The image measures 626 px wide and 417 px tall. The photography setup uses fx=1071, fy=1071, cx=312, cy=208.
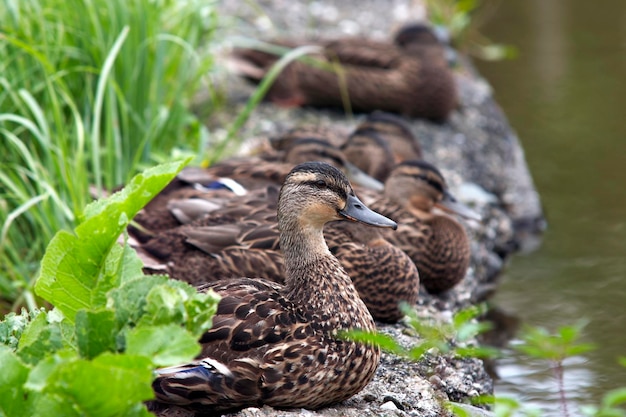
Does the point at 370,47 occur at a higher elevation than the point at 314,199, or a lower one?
higher

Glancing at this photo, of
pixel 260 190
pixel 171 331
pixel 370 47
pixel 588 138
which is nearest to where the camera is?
pixel 171 331

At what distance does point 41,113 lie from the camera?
Result: 506 centimetres

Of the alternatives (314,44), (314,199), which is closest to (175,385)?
(314,199)

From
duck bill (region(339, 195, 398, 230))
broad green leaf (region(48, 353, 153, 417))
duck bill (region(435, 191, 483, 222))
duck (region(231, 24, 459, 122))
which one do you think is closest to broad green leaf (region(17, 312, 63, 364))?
broad green leaf (region(48, 353, 153, 417))

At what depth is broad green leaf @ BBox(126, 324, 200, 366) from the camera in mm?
2520

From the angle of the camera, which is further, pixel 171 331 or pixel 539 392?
pixel 539 392

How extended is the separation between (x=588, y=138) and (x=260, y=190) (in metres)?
3.95

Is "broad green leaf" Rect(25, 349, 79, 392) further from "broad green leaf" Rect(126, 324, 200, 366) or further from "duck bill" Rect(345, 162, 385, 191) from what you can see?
"duck bill" Rect(345, 162, 385, 191)

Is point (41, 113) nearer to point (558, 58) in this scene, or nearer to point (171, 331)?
point (171, 331)

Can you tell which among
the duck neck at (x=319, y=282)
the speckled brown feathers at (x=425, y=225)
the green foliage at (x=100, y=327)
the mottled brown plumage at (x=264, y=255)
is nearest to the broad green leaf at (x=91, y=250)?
the green foliage at (x=100, y=327)

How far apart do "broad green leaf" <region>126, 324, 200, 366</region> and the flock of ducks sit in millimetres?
394

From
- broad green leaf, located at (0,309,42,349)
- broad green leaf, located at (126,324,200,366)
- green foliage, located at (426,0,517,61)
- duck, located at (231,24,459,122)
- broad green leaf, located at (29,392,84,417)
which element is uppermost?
green foliage, located at (426,0,517,61)

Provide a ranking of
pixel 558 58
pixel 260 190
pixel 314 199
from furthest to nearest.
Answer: pixel 558 58, pixel 260 190, pixel 314 199

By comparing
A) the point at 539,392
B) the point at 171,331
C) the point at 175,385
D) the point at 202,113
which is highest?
the point at 202,113
